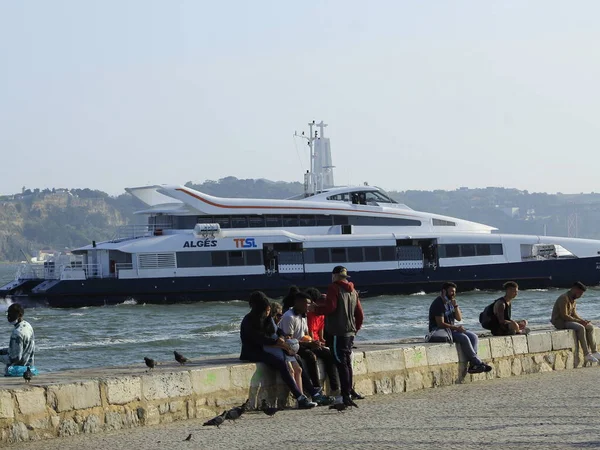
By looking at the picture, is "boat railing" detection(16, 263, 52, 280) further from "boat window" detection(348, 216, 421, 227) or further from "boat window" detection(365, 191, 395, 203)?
"boat window" detection(365, 191, 395, 203)

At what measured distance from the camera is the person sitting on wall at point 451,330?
1312 centimetres

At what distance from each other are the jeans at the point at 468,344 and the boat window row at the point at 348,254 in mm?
25552

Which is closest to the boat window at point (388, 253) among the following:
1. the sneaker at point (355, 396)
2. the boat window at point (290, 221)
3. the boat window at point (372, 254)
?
the boat window at point (372, 254)

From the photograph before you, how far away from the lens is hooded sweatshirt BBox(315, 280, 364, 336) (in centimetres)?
1140

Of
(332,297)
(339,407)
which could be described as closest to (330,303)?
(332,297)

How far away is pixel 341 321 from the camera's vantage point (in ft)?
37.5

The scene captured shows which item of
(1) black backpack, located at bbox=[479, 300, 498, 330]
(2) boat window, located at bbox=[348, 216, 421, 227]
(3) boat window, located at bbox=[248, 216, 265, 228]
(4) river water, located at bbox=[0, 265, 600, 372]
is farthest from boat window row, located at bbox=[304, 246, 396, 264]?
(1) black backpack, located at bbox=[479, 300, 498, 330]

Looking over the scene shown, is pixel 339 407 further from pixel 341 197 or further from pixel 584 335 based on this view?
pixel 341 197

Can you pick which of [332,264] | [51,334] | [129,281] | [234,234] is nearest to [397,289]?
A: [332,264]

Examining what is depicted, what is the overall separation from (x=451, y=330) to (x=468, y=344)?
0.81 feet

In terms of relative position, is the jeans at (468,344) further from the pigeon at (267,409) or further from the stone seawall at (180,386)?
the pigeon at (267,409)

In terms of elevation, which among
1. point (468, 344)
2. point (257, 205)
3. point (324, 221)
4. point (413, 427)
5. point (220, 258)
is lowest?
point (413, 427)

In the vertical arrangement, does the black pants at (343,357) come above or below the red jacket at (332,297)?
below

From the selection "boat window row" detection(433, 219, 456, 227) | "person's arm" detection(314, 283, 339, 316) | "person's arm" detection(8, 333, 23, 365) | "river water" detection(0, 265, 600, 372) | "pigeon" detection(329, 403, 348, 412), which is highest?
"boat window row" detection(433, 219, 456, 227)
